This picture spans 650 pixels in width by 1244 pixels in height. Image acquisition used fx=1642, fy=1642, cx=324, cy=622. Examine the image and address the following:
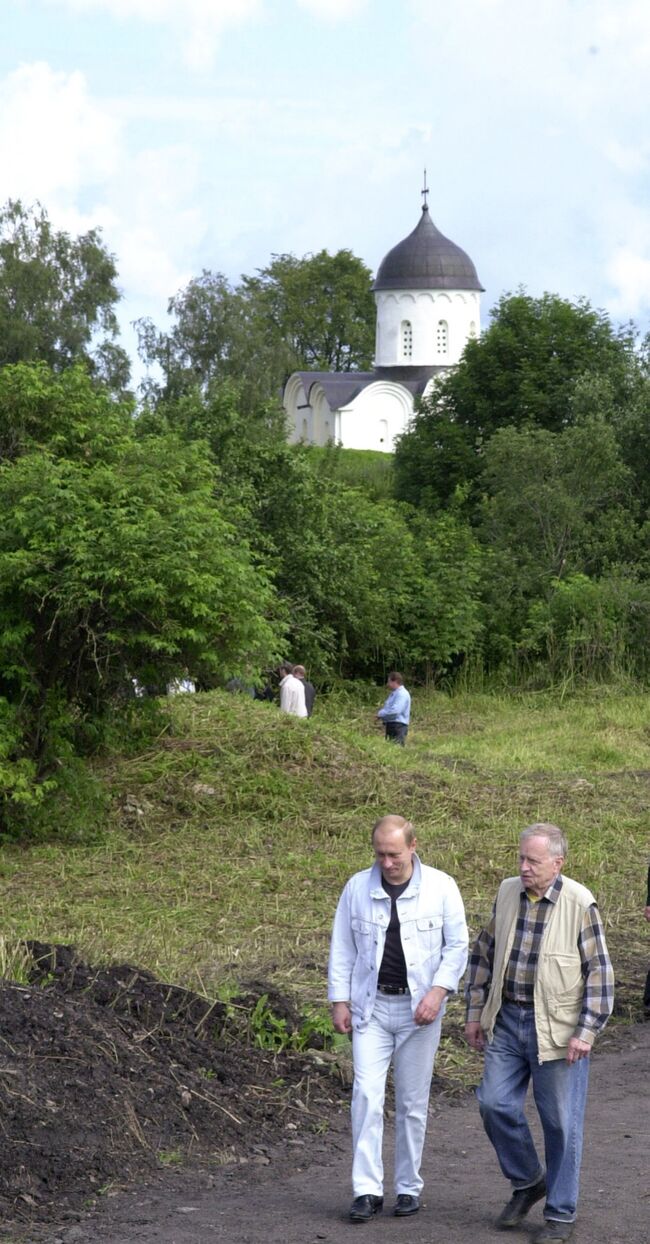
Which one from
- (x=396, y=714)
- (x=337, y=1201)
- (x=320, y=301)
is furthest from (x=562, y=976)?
(x=320, y=301)

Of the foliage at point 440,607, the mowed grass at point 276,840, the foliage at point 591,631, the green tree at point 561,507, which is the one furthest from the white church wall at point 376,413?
the mowed grass at point 276,840

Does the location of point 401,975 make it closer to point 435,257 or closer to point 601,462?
point 601,462

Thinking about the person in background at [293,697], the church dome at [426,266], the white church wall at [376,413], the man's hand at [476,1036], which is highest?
the church dome at [426,266]

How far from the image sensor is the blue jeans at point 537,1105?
21.4 feet

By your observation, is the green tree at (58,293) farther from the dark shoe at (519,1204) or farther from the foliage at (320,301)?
the dark shoe at (519,1204)

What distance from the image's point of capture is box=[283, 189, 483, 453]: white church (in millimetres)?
85125

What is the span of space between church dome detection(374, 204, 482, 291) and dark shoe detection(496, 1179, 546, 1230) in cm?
8085

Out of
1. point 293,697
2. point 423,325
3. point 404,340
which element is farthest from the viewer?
point 404,340

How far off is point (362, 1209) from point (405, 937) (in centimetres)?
110

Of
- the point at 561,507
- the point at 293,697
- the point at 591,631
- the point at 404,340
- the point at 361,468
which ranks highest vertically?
the point at 404,340

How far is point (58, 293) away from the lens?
58.6 metres

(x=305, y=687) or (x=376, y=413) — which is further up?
(x=376, y=413)

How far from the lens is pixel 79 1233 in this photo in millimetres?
6508

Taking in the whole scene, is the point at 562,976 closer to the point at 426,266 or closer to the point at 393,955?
the point at 393,955
